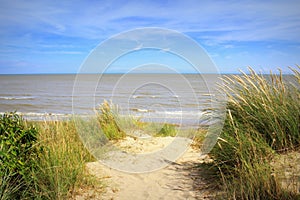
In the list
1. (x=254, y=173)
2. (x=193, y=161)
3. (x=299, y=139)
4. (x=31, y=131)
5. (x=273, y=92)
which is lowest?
(x=193, y=161)

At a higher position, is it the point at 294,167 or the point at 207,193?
the point at 294,167

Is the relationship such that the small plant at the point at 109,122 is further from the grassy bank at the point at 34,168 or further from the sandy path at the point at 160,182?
the grassy bank at the point at 34,168

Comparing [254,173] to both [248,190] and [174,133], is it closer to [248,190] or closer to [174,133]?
[248,190]

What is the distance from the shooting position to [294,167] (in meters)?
3.72

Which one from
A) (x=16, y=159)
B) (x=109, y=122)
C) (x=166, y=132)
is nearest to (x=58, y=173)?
(x=16, y=159)

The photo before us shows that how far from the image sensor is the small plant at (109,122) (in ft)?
25.5

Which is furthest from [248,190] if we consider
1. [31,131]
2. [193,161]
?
[31,131]

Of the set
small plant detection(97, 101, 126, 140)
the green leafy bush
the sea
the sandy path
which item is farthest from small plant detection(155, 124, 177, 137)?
the green leafy bush

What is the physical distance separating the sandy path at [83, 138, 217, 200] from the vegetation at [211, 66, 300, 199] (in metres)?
0.54

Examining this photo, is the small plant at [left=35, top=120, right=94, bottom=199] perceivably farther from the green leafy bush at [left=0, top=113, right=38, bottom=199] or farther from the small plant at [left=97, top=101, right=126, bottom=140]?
the small plant at [left=97, top=101, right=126, bottom=140]

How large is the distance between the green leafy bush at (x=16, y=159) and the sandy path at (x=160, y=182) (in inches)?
46.3

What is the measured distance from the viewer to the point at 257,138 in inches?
173

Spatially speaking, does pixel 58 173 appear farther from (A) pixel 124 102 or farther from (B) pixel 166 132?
(A) pixel 124 102

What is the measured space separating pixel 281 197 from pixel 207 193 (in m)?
1.22
